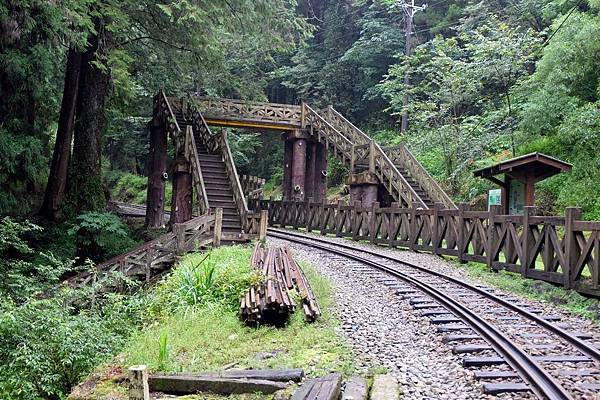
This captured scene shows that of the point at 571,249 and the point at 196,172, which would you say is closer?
the point at 571,249

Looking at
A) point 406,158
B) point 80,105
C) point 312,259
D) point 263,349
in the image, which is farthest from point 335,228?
point 263,349

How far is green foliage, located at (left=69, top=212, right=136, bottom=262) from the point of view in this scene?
14.7 metres

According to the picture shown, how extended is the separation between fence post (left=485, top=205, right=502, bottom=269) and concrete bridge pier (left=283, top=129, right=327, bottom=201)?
1541 centimetres

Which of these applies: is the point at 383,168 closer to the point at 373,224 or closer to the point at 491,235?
the point at 373,224

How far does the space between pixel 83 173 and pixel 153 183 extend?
6155mm

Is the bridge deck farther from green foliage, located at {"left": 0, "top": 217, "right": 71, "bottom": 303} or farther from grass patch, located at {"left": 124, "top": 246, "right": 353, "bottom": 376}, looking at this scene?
grass patch, located at {"left": 124, "top": 246, "right": 353, "bottom": 376}

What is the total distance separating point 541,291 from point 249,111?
19.3 meters

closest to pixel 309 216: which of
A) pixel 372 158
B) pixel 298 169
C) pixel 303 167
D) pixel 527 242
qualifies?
pixel 372 158

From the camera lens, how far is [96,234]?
1512 centimetres

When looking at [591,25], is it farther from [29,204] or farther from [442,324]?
[29,204]

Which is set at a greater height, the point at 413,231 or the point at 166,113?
the point at 166,113

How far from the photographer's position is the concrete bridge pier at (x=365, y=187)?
875 inches

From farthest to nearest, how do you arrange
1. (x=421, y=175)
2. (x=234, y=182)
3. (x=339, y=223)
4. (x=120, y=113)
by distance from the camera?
(x=120, y=113), (x=421, y=175), (x=339, y=223), (x=234, y=182)

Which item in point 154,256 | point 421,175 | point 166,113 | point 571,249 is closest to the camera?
point 571,249
